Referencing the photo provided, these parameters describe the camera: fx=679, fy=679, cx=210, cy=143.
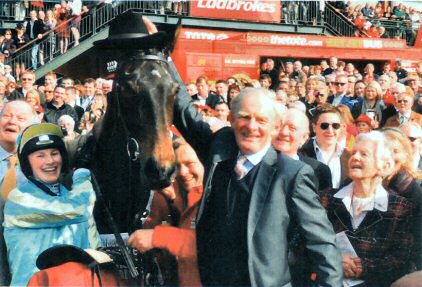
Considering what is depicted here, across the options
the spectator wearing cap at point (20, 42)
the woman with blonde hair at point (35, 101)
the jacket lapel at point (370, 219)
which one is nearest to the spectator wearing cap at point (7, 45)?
the spectator wearing cap at point (20, 42)

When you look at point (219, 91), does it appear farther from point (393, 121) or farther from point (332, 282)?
point (332, 282)

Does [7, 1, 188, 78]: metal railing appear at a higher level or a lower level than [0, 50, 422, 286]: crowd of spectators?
higher

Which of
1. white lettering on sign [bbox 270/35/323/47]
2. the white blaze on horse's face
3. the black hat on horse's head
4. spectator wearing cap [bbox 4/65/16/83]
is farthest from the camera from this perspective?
white lettering on sign [bbox 270/35/323/47]

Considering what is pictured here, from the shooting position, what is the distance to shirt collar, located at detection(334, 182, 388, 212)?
322cm

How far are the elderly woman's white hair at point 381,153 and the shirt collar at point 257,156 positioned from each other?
53cm

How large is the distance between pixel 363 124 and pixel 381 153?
850 millimetres

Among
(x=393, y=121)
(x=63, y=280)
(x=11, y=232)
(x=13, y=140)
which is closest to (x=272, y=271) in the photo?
(x=63, y=280)

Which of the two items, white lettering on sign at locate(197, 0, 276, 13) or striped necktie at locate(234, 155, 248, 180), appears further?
white lettering on sign at locate(197, 0, 276, 13)

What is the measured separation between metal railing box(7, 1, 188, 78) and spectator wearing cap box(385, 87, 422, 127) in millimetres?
1655

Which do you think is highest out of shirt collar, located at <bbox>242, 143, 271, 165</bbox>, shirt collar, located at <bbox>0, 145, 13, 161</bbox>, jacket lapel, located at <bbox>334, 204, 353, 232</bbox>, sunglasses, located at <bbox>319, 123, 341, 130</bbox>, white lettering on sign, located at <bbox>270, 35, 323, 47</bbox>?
white lettering on sign, located at <bbox>270, 35, 323, 47</bbox>

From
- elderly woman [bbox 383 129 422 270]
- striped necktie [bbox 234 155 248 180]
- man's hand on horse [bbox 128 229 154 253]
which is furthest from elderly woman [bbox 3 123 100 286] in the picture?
elderly woman [bbox 383 129 422 270]

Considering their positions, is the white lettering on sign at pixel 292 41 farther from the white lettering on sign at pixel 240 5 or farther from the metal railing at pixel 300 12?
the white lettering on sign at pixel 240 5

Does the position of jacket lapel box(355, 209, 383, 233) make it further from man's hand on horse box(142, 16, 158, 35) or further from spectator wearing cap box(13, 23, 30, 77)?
spectator wearing cap box(13, 23, 30, 77)

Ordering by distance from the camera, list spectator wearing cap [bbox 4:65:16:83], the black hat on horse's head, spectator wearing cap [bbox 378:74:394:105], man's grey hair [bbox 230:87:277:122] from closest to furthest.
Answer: man's grey hair [bbox 230:87:277:122]
the black hat on horse's head
spectator wearing cap [bbox 4:65:16:83]
spectator wearing cap [bbox 378:74:394:105]
